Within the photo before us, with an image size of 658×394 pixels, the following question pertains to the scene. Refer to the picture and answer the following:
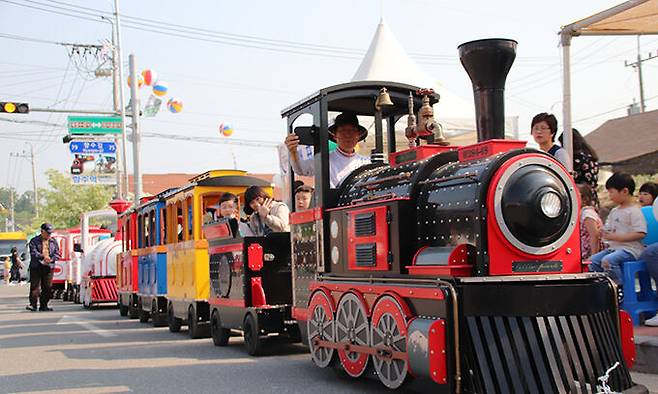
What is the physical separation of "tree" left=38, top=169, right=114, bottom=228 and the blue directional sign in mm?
23110

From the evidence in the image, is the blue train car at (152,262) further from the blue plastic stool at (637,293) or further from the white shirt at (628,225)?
the blue plastic stool at (637,293)

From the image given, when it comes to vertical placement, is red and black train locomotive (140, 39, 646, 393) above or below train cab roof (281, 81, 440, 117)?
below

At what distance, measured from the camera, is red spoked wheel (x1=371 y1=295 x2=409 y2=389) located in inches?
213

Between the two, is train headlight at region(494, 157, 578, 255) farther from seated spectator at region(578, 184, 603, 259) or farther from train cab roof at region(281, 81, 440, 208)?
seated spectator at region(578, 184, 603, 259)

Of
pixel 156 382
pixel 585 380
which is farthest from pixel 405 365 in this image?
pixel 156 382

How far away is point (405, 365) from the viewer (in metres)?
5.37

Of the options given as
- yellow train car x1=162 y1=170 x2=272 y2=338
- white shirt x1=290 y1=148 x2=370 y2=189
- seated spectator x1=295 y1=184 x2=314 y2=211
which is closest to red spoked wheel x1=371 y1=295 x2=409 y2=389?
white shirt x1=290 y1=148 x2=370 y2=189

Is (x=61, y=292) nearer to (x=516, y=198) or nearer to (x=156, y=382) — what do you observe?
(x=156, y=382)

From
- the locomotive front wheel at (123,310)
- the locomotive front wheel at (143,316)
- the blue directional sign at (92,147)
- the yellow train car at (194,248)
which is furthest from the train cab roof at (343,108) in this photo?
the blue directional sign at (92,147)

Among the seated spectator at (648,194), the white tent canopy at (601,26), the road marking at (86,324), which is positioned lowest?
the road marking at (86,324)

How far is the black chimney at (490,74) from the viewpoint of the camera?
5742 millimetres

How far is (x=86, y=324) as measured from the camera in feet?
46.9

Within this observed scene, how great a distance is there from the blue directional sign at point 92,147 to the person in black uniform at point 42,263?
36.6 feet

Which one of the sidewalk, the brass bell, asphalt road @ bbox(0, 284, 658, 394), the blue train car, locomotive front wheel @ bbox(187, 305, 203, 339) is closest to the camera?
the sidewalk
